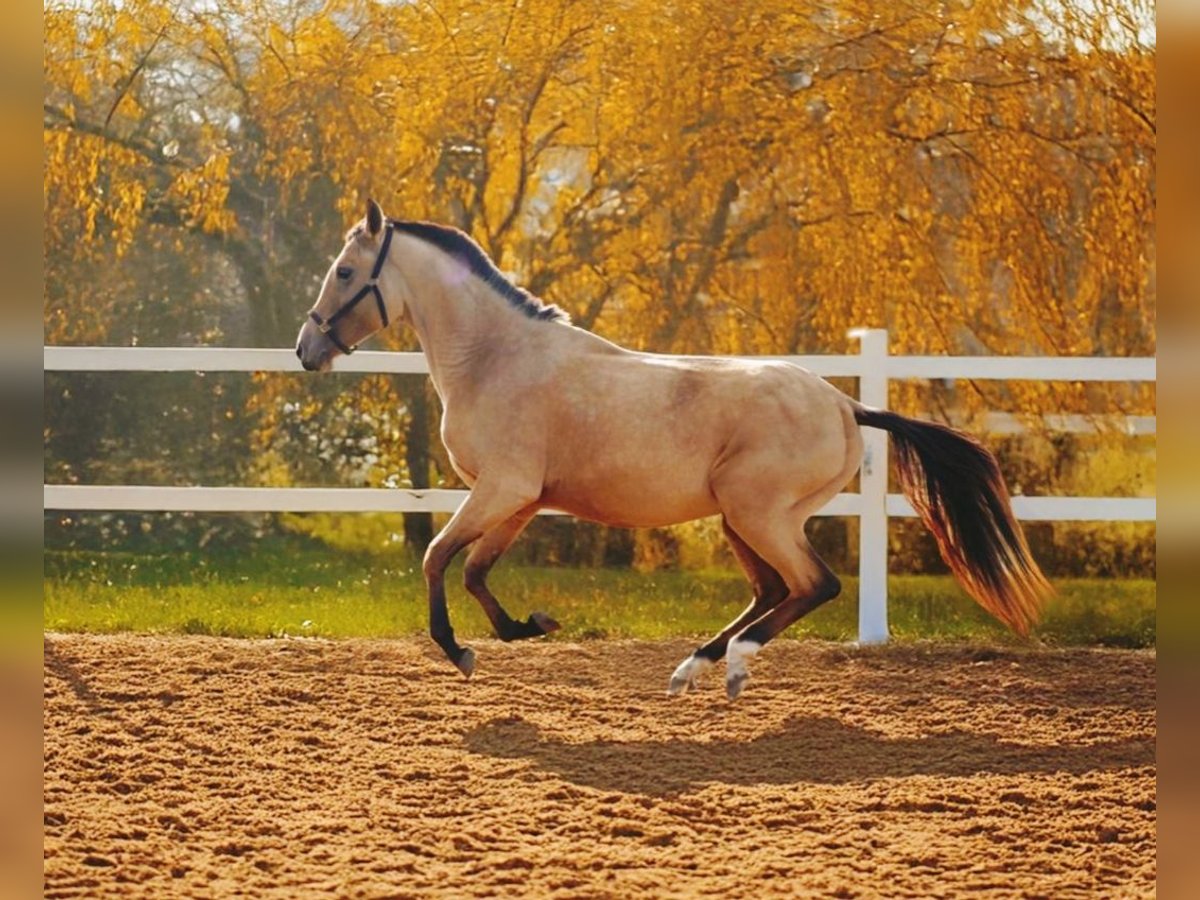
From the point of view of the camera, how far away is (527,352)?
223 inches

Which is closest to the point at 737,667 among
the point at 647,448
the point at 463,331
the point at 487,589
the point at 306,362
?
the point at 647,448

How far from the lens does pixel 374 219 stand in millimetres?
5680

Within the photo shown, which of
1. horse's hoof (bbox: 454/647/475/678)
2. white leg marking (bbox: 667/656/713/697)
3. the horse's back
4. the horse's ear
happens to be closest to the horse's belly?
the horse's back

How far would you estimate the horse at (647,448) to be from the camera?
5414 mm

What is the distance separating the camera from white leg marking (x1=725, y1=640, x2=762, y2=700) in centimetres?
532

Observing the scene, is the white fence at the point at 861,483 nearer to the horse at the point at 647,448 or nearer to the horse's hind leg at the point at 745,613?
the horse at the point at 647,448

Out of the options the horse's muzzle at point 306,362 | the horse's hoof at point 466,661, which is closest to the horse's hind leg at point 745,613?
the horse's hoof at point 466,661

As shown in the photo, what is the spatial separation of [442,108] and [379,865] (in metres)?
7.00

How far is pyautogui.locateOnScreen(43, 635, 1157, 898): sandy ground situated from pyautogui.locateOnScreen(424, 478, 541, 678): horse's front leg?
258 mm

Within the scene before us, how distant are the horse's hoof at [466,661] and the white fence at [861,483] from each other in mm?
1776

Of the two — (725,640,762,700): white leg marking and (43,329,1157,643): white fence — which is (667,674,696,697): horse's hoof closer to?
(725,640,762,700): white leg marking

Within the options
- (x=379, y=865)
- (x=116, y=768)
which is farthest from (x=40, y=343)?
(x=116, y=768)

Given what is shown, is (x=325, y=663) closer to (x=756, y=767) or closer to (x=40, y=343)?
(x=756, y=767)

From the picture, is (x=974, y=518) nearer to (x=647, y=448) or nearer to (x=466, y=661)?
(x=647, y=448)
